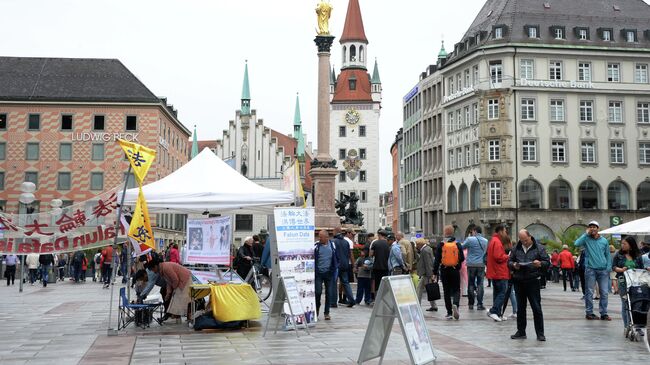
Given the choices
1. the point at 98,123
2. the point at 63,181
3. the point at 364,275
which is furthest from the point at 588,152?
the point at 364,275

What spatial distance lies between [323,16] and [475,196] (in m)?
25.0

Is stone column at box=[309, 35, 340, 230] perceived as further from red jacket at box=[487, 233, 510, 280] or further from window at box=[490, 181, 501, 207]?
red jacket at box=[487, 233, 510, 280]

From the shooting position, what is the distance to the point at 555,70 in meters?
57.9

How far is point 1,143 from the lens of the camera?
62.8m

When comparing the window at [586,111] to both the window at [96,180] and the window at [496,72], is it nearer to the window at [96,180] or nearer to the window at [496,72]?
the window at [496,72]

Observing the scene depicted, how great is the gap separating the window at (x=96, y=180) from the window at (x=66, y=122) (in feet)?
13.9

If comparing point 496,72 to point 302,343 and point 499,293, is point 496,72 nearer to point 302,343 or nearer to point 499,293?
point 499,293

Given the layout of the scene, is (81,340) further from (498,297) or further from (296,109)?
(296,109)

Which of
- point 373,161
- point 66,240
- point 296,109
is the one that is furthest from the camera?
point 296,109

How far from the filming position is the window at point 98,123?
208 ft

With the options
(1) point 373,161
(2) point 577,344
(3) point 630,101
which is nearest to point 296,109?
(1) point 373,161

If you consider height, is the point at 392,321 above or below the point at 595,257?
below

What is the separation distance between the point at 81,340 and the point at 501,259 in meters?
7.73

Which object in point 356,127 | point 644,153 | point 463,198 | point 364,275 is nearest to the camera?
point 364,275
